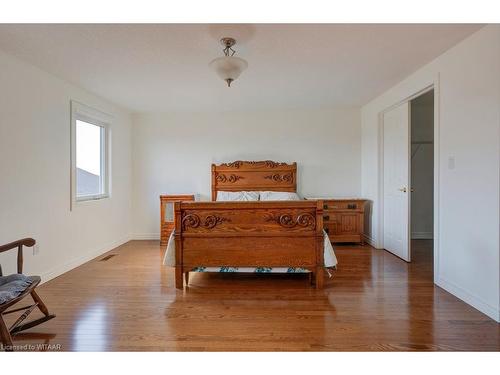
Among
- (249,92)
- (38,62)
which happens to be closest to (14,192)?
(38,62)

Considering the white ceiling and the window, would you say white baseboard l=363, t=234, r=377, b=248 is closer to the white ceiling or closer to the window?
the white ceiling

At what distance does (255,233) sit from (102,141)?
3.08 meters

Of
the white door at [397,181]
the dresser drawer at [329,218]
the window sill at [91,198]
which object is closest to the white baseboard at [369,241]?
the white door at [397,181]

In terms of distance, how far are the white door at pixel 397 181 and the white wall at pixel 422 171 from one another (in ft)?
4.20

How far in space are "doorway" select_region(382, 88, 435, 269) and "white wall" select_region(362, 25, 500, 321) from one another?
54cm

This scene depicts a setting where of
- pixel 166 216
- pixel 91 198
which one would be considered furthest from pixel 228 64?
pixel 166 216

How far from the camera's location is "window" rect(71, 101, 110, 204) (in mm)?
3510

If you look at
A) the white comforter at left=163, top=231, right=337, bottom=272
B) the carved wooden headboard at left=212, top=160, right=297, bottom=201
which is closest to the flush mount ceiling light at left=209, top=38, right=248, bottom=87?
the white comforter at left=163, top=231, right=337, bottom=272

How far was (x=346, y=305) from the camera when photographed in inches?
93.0

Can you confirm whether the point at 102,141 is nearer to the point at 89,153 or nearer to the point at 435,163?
the point at 89,153

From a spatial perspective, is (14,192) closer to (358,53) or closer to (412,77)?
(358,53)

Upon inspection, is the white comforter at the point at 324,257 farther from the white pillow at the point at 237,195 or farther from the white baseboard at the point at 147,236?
the white baseboard at the point at 147,236

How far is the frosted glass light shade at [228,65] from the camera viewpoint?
2.24m
